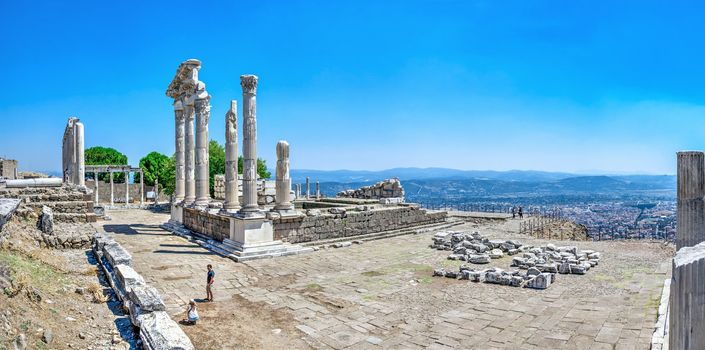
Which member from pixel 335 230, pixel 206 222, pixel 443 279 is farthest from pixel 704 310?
pixel 206 222

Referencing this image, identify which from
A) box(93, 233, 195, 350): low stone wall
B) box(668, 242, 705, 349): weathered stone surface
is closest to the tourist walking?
box(93, 233, 195, 350): low stone wall

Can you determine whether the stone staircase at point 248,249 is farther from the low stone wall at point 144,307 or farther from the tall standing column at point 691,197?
the tall standing column at point 691,197

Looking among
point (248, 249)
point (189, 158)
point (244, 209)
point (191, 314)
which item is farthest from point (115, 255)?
point (189, 158)

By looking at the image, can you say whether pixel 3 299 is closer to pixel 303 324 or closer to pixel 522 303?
pixel 303 324

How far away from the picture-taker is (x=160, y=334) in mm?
6316

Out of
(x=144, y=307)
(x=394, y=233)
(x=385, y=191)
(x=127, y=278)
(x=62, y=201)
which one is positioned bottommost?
(x=394, y=233)

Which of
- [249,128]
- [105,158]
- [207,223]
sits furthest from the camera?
[105,158]

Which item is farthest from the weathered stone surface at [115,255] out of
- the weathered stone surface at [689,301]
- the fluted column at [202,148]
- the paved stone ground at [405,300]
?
the weathered stone surface at [689,301]

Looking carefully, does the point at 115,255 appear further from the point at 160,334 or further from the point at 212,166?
the point at 212,166

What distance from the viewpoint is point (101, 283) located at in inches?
379

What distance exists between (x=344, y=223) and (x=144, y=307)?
38.1ft

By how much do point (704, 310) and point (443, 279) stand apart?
349 inches

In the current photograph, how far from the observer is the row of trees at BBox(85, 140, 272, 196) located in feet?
118

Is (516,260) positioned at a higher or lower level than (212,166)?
lower
